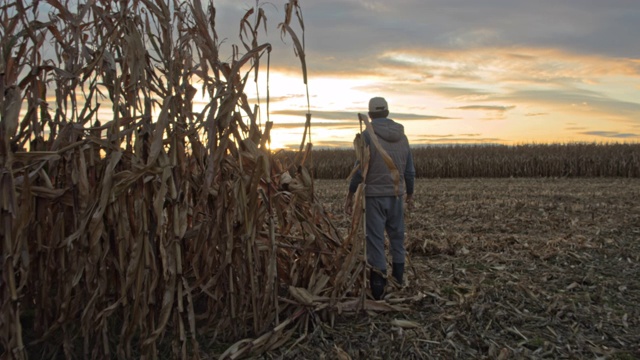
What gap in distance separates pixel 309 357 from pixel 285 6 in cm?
260

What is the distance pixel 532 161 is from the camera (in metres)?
24.6

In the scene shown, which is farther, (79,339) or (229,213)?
(79,339)

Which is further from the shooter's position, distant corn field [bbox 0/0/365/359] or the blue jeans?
the blue jeans

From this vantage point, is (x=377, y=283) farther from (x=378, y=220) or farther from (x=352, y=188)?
(x=352, y=188)

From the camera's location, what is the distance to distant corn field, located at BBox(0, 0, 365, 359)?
3.98m

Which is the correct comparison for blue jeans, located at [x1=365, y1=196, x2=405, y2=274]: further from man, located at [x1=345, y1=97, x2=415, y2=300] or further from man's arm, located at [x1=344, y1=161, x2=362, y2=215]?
man's arm, located at [x1=344, y1=161, x2=362, y2=215]

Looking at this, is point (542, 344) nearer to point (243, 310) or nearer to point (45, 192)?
point (243, 310)

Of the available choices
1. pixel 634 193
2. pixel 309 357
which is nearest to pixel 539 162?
Result: pixel 634 193

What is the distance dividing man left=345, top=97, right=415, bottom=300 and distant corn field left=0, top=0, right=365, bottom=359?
0.82 m

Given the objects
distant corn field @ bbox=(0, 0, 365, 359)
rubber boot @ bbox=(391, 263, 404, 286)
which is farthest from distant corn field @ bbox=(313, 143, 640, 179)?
distant corn field @ bbox=(0, 0, 365, 359)

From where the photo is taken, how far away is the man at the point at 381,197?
17.8 ft

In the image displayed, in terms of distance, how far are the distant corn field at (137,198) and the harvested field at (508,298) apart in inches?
23.4

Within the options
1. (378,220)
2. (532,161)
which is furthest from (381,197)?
(532,161)

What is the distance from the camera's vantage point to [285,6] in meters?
4.38
